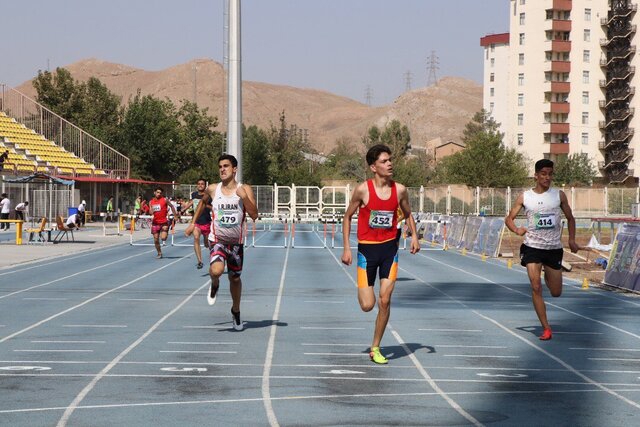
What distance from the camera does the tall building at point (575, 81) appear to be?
106938 millimetres

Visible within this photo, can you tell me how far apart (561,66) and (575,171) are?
12113 millimetres

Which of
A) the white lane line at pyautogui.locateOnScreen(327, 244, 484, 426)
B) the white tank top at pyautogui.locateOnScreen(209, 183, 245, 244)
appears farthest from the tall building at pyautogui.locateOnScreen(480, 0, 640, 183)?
the white tank top at pyautogui.locateOnScreen(209, 183, 245, 244)

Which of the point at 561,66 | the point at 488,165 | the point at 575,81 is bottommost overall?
the point at 488,165

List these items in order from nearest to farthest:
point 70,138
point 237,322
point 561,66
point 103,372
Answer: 1. point 103,372
2. point 237,322
3. point 70,138
4. point 561,66

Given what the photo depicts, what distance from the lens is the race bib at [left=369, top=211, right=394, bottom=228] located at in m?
9.96

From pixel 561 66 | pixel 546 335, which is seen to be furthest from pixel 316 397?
pixel 561 66

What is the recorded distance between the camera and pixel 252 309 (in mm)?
15133

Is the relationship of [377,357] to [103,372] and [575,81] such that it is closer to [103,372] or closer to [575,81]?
[103,372]

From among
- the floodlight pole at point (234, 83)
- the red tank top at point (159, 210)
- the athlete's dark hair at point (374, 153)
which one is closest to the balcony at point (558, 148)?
the floodlight pole at point (234, 83)

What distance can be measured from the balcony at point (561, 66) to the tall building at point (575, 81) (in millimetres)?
39

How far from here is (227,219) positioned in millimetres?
12031

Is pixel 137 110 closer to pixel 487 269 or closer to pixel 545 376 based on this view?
pixel 487 269

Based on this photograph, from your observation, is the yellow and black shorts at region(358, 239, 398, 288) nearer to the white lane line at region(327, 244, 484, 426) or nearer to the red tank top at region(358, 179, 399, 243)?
the red tank top at region(358, 179, 399, 243)

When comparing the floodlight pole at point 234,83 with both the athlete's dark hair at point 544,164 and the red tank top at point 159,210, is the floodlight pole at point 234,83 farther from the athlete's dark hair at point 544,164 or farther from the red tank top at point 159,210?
the athlete's dark hair at point 544,164
